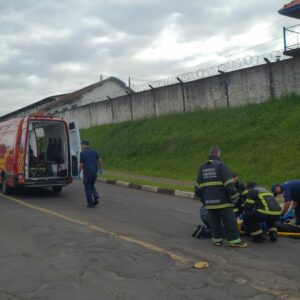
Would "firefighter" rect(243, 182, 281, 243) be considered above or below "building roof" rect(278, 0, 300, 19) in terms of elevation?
below

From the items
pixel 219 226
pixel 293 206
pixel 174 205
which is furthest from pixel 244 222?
pixel 174 205

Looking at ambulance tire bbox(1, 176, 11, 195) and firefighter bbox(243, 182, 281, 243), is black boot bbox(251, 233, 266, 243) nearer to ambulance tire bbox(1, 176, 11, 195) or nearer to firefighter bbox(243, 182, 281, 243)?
firefighter bbox(243, 182, 281, 243)

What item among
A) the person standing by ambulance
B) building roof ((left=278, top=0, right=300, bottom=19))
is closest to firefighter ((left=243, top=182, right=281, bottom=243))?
the person standing by ambulance

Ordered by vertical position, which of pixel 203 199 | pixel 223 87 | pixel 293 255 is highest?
pixel 223 87

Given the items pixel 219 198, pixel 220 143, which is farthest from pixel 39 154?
pixel 219 198

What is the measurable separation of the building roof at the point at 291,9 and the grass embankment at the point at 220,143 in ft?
12.5

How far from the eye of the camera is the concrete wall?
64.3ft

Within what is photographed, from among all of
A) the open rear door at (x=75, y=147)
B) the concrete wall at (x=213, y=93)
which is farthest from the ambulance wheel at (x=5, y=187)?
the concrete wall at (x=213, y=93)

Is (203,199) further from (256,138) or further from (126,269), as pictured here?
(256,138)

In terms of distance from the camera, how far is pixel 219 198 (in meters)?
7.09

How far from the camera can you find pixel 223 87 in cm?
2217

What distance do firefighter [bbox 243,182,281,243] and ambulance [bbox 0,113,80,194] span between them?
771cm

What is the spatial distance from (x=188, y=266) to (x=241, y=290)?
42.9 inches

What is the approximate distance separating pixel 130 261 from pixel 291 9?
16.7 metres
